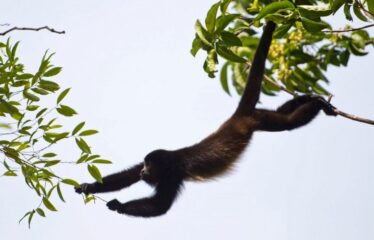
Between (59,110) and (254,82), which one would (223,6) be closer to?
(59,110)

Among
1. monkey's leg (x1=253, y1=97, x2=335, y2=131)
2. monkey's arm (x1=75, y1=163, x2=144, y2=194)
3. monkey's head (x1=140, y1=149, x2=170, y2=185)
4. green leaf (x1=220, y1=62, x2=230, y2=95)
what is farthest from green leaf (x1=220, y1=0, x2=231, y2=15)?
monkey's head (x1=140, y1=149, x2=170, y2=185)

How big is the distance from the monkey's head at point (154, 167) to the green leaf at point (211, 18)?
321 centimetres

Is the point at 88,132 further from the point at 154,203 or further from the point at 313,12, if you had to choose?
the point at 154,203

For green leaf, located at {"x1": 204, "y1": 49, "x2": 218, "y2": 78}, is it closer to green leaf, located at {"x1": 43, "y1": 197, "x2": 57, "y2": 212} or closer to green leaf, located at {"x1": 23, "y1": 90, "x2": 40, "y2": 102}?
green leaf, located at {"x1": 23, "y1": 90, "x2": 40, "y2": 102}

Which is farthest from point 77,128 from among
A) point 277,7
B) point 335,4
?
point 335,4

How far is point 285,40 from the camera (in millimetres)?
5848

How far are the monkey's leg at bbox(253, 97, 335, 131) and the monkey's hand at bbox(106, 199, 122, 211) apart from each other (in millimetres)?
1974

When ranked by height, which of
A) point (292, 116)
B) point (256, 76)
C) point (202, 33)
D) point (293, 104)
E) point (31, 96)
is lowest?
point (292, 116)

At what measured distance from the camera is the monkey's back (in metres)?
6.93

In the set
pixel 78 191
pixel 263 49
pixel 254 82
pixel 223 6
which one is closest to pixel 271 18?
pixel 223 6

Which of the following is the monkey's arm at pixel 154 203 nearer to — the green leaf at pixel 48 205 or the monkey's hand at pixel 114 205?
the monkey's hand at pixel 114 205

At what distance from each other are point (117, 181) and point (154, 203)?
26.2 inches

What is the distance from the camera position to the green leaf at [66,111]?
400 centimetres

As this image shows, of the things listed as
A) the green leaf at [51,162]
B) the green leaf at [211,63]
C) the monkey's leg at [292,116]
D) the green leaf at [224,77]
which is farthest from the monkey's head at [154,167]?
the green leaf at [51,162]
